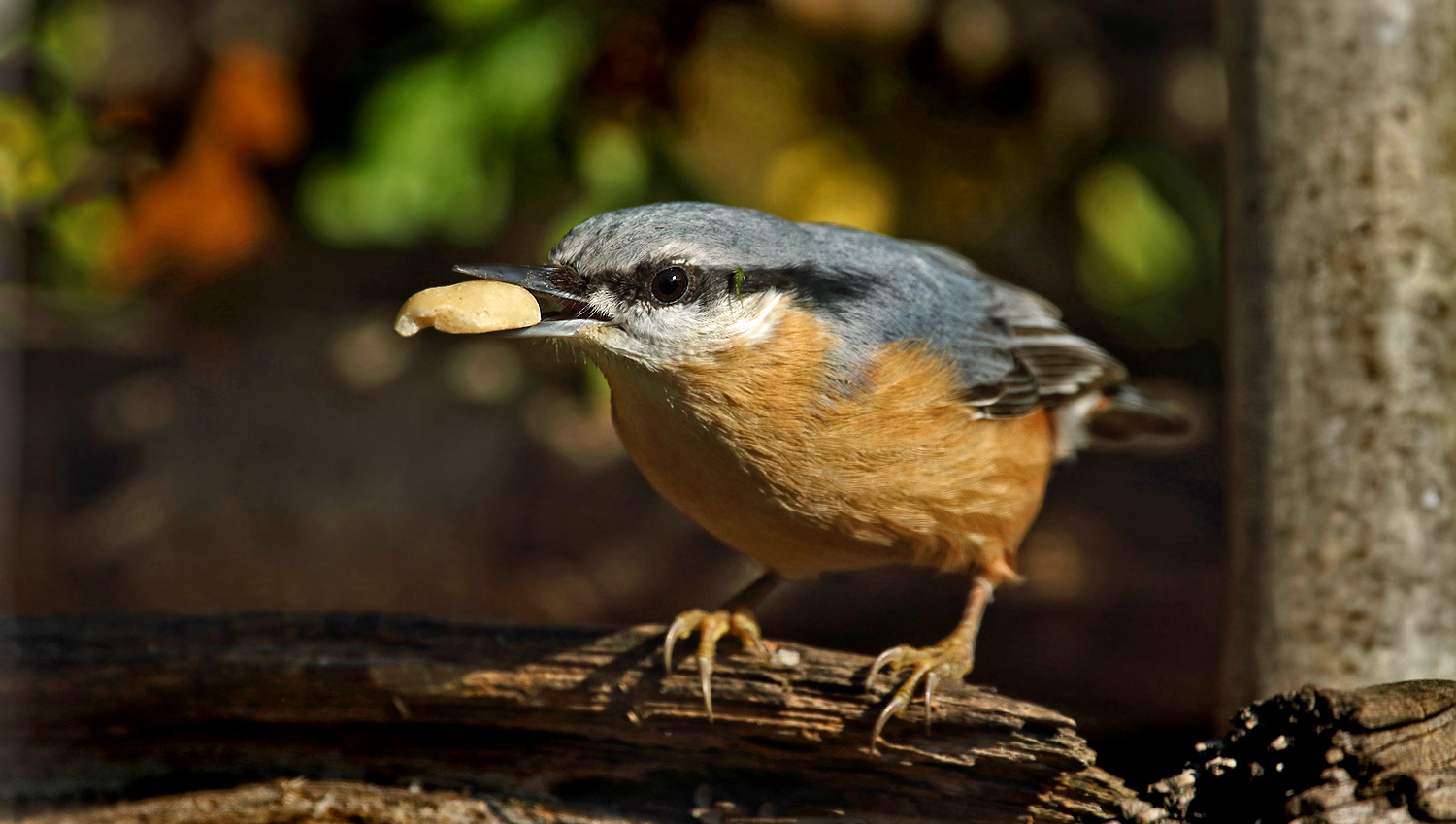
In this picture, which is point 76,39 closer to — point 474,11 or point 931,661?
point 474,11

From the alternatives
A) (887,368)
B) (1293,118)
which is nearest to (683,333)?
(887,368)

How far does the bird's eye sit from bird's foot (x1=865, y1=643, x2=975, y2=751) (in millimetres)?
881

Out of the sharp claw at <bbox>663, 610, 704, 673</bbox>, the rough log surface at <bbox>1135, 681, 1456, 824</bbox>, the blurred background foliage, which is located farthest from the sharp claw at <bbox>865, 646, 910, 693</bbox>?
the blurred background foliage

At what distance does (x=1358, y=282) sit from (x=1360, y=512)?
510 millimetres

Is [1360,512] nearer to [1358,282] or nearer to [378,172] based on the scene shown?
[1358,282]

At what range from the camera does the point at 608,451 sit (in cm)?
599

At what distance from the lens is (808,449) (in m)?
2.63

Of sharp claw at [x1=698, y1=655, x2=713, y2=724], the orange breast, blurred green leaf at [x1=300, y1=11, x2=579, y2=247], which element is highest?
blurred green leaf at [x1=300, y1=11, x2=579, y2=247]

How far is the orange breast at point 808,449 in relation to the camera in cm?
260

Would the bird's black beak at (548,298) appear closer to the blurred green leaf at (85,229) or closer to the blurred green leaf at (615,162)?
the blurred green leaf at (615,162)

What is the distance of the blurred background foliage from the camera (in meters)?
5.12

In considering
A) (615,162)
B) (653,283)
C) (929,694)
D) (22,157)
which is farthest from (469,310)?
(22,157)

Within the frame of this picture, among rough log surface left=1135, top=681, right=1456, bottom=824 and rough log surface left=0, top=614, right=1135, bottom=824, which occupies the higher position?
rough log surface left=1135, top=681, right=1456, bottom=824

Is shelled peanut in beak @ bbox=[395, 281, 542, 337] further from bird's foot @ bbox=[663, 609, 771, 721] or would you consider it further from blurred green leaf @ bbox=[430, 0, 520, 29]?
blurred green leaf @ bbox=[430, 0, 520, 29]
